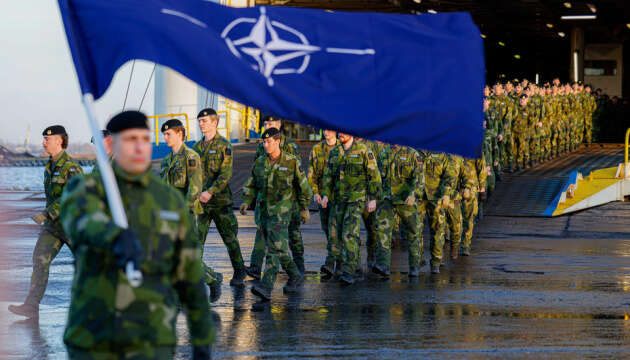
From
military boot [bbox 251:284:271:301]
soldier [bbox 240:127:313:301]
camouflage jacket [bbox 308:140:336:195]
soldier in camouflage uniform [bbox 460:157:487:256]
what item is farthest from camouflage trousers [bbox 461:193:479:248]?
military boot [bbox 251:284:271:301]

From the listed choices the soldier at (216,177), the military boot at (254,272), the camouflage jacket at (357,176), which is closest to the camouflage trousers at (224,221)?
the soldier at (216,177)

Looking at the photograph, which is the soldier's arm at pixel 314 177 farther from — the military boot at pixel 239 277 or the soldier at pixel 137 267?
the soldier at pixel 137 267

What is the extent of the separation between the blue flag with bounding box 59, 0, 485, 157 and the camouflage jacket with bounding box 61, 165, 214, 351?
1.66m

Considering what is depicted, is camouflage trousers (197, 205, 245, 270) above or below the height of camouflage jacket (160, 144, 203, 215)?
below

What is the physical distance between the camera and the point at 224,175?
463 inches

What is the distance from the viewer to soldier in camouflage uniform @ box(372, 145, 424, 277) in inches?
514

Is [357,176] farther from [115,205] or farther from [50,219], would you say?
[115,205]

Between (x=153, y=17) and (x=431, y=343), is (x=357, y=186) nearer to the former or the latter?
(x=431, y=343)

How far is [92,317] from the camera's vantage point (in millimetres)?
4625

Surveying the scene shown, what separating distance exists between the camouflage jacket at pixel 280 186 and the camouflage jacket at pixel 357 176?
0.66 metres

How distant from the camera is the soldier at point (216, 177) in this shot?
464 inches

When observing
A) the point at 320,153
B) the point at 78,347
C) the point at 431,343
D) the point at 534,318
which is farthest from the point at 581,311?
the point at 78,347

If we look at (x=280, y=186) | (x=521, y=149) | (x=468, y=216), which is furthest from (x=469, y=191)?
(x=521, y=149)

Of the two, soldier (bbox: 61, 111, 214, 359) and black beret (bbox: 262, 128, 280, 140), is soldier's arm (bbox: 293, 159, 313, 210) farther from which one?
soldier (bbox: 61, 111, 214, 359)
